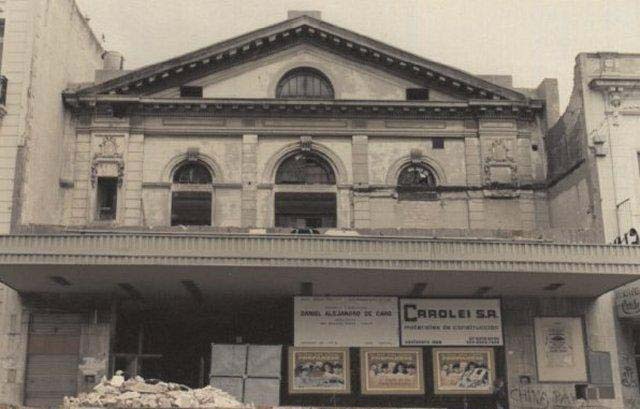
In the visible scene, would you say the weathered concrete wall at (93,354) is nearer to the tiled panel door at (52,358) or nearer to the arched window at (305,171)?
the tiled panel door at (52,358)

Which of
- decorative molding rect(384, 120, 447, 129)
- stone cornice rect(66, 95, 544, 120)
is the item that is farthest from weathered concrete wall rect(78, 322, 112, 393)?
decorative molding rect(384, 120, 447, 129)

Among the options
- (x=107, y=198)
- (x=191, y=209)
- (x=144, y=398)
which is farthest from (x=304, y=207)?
(x=144, y=398)

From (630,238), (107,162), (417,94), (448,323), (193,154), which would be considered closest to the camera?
(630,238)

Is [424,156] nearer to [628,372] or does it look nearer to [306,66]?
[306,66]

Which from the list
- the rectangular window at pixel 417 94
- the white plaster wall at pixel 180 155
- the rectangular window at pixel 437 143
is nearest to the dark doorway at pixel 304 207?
the white plaster wall at pixel 180 155

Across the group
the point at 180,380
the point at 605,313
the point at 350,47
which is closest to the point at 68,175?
the point at 180,380

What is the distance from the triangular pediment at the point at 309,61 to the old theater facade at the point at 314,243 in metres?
0.07

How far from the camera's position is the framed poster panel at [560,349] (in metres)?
22.0

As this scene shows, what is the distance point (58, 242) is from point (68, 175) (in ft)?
18.5

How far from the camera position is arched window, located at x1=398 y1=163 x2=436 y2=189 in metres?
24.5

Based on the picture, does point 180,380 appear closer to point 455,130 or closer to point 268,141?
point 268,141

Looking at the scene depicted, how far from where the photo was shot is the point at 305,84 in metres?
25.5

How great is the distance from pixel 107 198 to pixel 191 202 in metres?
2.75

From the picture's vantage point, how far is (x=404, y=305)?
72.6 ft
